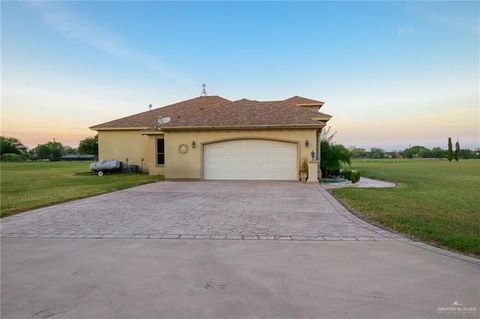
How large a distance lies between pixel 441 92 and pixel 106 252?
21684mm

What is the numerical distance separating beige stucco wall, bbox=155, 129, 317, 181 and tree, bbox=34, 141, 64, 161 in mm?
75190

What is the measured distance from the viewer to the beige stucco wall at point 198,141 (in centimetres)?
1579

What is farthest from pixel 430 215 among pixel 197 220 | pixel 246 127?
pixel 246 127

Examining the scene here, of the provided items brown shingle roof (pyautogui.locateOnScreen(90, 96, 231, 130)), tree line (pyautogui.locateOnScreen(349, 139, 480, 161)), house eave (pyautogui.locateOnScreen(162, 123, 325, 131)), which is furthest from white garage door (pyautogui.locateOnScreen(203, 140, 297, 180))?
tree line (pyautogui.locateOnScreen(349, 139, 480, 161))

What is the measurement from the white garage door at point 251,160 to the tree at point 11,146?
3411 inches

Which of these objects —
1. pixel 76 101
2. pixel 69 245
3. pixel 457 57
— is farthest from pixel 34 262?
pixel 76 101

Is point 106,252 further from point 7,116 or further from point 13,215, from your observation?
point 7,116

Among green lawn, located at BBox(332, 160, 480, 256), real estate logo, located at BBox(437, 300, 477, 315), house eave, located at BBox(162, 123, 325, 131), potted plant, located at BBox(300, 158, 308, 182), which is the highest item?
house eave, located at BBox(162, 123, 325, 131)

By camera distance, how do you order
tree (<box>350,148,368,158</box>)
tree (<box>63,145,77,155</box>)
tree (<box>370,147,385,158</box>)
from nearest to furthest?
tree (<box>370,147,385,158</box>) < tree (<box>350,148,368,158</box>) < tree (<box>63,145,77,155</box>)

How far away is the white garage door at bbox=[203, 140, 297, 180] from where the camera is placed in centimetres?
1612

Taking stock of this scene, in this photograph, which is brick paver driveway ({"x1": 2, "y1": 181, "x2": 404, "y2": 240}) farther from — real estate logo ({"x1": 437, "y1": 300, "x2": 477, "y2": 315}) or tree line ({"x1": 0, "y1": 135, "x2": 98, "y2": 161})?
tree line ({"x1": 0, "y1": 135, "x2": 98, "y2": 161})

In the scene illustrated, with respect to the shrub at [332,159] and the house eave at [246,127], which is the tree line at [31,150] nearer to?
the house eave at [246,127]

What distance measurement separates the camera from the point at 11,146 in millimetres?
82000

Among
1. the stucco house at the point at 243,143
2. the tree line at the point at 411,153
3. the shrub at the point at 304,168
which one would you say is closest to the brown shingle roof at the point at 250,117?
the stucco house at the point at 243,143
